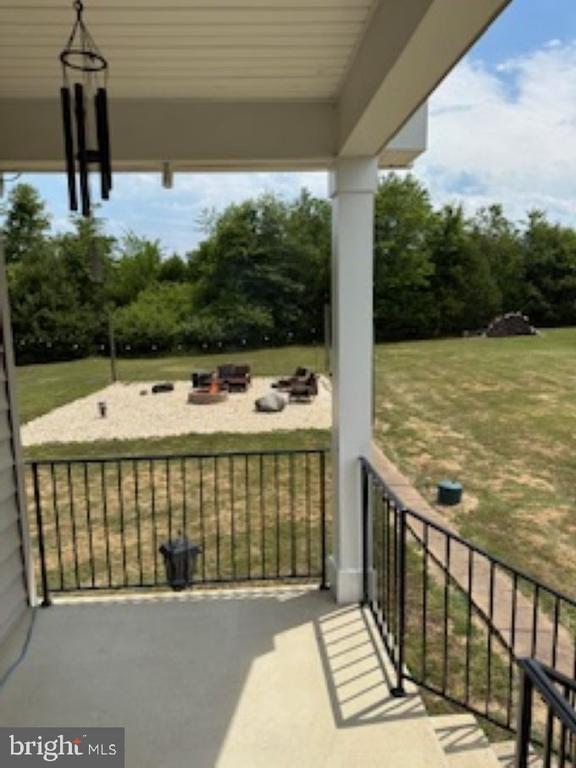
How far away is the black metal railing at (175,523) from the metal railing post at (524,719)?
178 centimetres

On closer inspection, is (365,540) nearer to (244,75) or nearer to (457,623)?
(457,623)

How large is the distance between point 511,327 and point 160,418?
1433 centimetres

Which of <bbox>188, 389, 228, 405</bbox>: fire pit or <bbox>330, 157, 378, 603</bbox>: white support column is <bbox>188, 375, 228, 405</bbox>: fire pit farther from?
<bbox>330, 157, 378, 603</bbox>: white support column

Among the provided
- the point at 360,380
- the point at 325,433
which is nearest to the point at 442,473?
the point at 325,433

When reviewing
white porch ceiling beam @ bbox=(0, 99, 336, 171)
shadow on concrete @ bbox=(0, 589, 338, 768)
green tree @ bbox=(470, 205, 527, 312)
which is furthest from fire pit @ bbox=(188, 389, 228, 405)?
green tree @ bbox=(470, 205, 527, 312)

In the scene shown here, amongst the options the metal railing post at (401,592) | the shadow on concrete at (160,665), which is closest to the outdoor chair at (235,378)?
the shadow on concrete at (160,665)

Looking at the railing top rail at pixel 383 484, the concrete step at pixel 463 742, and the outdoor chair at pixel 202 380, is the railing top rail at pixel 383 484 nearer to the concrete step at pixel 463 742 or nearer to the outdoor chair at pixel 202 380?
the concrete step at pixel 463 742

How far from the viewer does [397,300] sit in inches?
800

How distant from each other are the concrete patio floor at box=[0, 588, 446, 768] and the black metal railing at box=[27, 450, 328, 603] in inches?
11.5

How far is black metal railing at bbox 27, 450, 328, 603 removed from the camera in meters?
3.44

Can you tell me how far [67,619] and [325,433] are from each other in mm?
5322

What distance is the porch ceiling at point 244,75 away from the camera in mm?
1683

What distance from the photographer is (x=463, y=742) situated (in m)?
2.15

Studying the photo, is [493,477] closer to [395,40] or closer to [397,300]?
[395,40]
